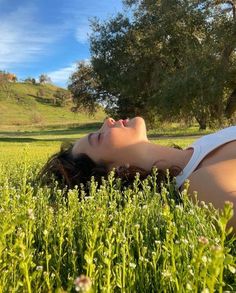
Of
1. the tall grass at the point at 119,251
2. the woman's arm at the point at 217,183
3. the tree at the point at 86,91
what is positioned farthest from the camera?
the tree at the point at 86,91

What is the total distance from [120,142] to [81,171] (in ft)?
2.19

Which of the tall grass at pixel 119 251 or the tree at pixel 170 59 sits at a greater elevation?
the tree at pixel 170 59

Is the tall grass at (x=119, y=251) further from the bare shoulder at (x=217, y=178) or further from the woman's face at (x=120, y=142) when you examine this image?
the woman's face at (x=120, y=142)

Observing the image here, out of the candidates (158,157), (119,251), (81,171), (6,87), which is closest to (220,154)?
(158,157)

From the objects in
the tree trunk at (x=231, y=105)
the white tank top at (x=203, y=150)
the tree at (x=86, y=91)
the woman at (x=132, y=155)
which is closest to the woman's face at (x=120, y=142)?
the woman at (x=132, y=155)

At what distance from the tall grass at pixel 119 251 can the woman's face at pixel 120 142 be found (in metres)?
0.77

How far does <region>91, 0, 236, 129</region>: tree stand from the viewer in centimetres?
3041

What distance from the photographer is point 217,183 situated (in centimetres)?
341

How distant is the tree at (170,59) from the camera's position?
30.4 m

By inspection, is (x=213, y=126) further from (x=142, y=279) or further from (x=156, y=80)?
(x=142, y=279)

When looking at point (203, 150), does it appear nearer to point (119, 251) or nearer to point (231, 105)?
point (119, 251)

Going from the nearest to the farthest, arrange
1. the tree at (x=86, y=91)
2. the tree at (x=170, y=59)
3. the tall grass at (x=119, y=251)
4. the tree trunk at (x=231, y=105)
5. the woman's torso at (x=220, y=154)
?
1. the tall grass at (x=119, y=251)
2. the woman's torso at (x=220, y=154)
3. the tree at (x=170, y=59)
4. the tree trunk at (x=231, y=105)
5. the tree at (x=86, y=91)

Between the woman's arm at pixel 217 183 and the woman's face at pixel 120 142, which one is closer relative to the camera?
the woman's arm at pixel 217 183

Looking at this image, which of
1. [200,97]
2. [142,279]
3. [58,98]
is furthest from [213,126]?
[58,98]
